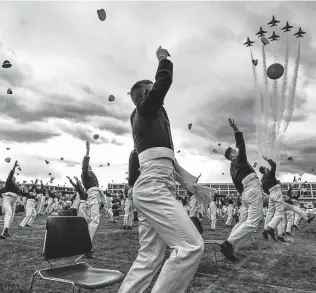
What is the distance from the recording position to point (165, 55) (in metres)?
2.85

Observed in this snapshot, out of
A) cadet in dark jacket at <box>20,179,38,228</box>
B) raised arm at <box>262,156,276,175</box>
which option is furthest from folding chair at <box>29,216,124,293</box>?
cadet in dark jacket at <box>20,179,38,228</box>

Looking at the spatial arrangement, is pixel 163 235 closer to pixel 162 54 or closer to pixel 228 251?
pixel 162 54

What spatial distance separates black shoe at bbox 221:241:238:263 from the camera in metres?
6.14

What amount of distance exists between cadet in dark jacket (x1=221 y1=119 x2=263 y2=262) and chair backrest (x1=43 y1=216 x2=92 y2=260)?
3556 millimetres

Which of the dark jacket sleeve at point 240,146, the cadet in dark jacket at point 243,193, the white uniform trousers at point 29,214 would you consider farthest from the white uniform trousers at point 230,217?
the dark jacket sleeve at point 240,146

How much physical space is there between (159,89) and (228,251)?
466cm

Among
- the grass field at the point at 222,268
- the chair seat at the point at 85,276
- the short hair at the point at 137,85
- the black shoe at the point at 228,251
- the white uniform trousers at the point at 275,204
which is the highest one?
the short hair at the point at 137,85

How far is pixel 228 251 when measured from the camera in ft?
20.2

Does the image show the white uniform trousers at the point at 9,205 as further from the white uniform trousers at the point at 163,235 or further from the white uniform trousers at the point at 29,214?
the white uniform trousers at the point at 163,235

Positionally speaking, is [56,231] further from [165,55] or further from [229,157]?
[229,157]

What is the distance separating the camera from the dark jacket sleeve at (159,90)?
8.66ft

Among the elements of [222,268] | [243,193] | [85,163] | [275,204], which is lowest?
[222,268]

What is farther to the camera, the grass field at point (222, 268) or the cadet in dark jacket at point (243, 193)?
the cadet in dark jacket at point (243, 193)

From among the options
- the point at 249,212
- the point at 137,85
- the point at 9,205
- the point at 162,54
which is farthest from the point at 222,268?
the point at 9,205
